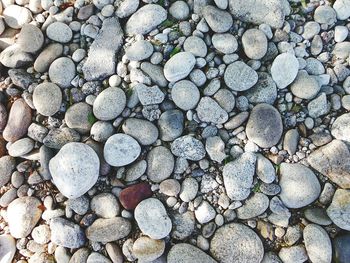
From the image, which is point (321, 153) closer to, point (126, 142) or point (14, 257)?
point (126, 142)

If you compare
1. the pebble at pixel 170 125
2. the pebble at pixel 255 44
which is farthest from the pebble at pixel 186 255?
the pebble at pixel 255 44

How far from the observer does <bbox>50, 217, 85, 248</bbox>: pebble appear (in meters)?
2.05

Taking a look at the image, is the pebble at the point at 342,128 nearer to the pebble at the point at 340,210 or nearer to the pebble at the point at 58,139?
the pebble at the point at 340,210

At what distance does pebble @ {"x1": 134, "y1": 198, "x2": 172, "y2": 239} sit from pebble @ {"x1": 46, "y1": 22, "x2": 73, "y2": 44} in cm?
108

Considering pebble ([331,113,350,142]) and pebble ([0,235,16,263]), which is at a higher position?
pebble ([331,113,350,142])

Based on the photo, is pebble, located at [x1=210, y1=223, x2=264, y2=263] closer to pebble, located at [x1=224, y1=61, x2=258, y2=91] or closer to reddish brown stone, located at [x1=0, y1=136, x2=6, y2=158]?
pebble, located at [x1=224, y1=61, x2=258, y2=91]

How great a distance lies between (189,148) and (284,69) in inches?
27.9

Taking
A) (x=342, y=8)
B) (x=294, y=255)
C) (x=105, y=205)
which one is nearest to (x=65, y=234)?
(x=105, y=205)

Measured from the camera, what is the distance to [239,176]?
2.10 meters

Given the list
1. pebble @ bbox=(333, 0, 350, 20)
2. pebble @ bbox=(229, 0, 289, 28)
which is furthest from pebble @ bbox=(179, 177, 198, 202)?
pebble @ bbox=(333, 0, 350, 20)

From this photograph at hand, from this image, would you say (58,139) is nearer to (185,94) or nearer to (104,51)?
(104,51)

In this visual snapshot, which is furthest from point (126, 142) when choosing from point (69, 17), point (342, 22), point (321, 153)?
point (342, 22)

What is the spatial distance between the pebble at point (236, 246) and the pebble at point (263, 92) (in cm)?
73

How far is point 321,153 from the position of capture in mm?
2131
